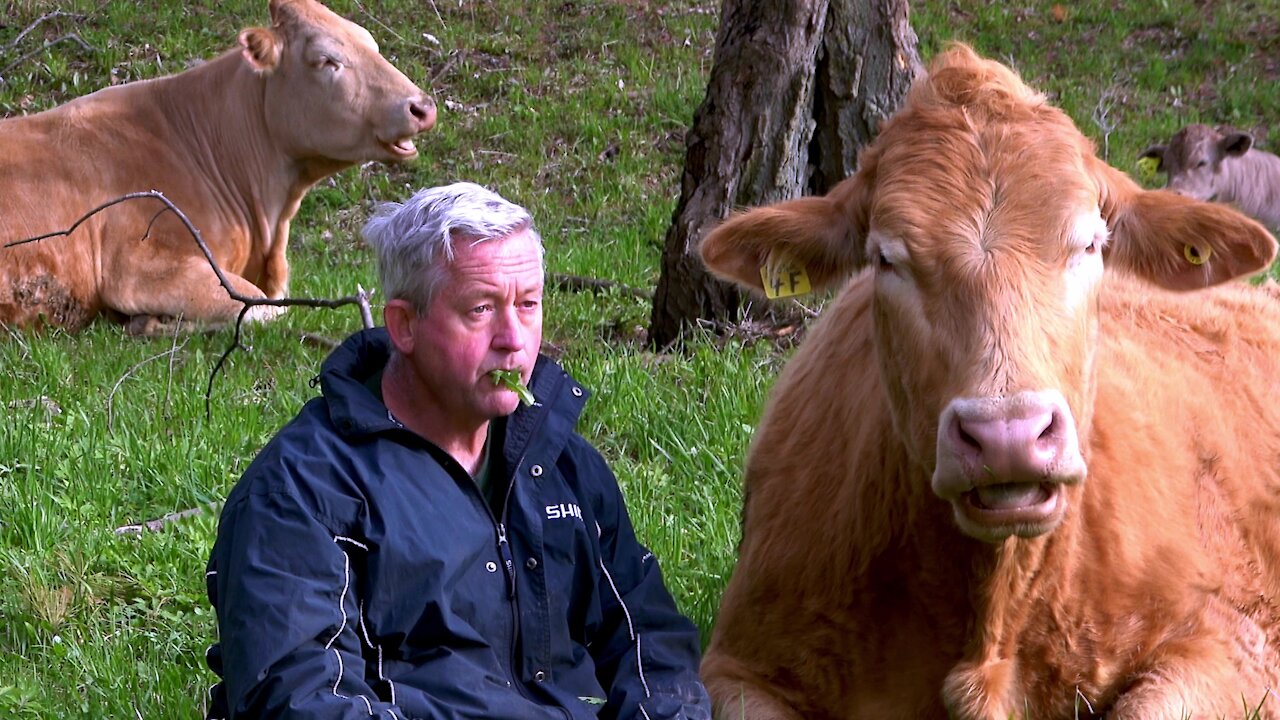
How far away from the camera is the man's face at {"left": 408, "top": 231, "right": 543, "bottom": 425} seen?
3412mm

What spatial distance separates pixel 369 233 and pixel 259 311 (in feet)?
17.8

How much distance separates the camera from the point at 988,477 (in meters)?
2.96

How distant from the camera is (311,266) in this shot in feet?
36.9

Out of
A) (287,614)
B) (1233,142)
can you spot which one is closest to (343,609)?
(287,614)

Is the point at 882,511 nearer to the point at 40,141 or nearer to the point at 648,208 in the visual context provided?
the point at 40,141

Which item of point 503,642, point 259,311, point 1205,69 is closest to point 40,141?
point 259,311

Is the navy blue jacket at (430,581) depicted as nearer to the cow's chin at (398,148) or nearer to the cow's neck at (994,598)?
the cow's neck at (994,598)

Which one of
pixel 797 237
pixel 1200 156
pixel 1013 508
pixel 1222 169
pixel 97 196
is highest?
pixel 797 237

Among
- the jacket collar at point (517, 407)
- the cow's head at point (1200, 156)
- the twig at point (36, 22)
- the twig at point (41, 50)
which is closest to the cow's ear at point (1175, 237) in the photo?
the jacket collar at point (517, 407)

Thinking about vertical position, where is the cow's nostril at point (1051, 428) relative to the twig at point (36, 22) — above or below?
above

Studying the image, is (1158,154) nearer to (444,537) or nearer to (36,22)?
(36,22)

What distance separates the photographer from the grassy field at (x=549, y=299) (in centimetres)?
460

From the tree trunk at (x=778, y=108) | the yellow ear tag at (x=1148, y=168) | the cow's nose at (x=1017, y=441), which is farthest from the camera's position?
the yellow ear tag at (x=1148, y=168)

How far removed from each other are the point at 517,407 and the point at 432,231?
1.57 feet
